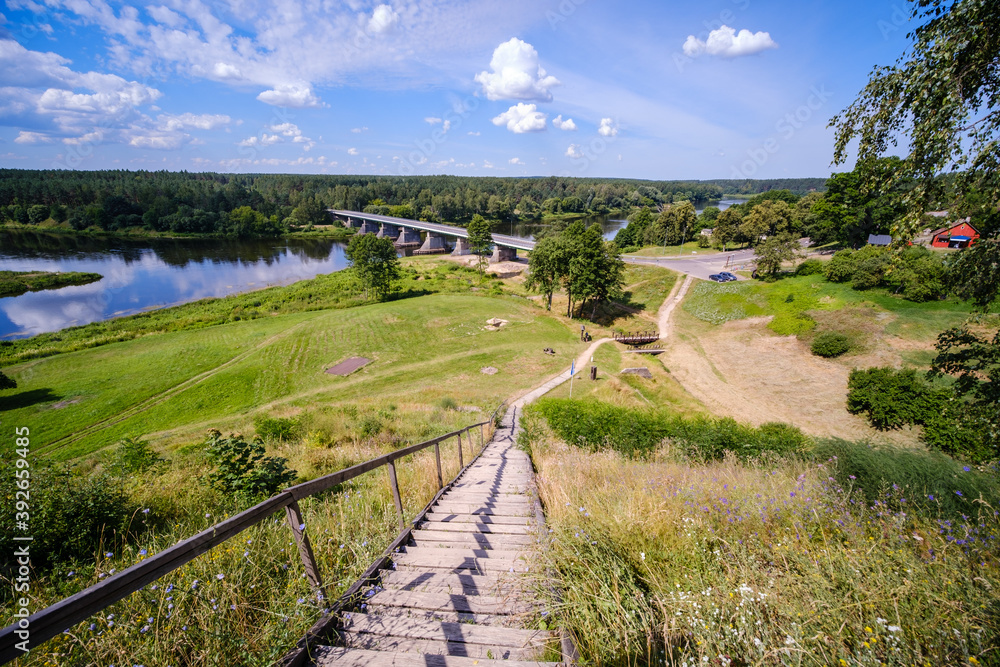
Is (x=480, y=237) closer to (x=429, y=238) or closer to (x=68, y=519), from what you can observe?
(x=429, y=238)

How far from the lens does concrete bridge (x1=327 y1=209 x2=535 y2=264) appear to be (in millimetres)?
68188

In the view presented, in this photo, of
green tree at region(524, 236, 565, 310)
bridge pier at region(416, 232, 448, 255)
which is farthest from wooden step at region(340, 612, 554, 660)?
bridge pier at region(416, 232, 448, 255)

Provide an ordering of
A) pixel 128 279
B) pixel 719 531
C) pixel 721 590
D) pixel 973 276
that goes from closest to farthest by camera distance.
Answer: pixel 721 590 → pixel 719 531 → pixel 973 276 → pixel 128 279

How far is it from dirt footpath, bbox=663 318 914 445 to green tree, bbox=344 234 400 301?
33.4m

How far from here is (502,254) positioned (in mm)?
68250

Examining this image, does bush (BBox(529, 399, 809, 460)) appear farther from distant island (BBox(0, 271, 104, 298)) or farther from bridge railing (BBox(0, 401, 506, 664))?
distant island (BBox(0, 271, 104, 298))

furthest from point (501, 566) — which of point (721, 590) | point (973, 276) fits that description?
point (973, 276)

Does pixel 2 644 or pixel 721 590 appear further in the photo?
pixel 721 590

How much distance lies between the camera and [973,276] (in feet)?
18.7

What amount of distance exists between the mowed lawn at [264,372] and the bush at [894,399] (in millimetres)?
16570

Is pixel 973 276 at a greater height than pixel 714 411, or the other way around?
pixel 973 276

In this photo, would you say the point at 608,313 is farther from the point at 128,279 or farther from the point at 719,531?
the point at 128,279

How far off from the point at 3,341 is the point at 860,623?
185 feet

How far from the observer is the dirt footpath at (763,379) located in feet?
68.0
